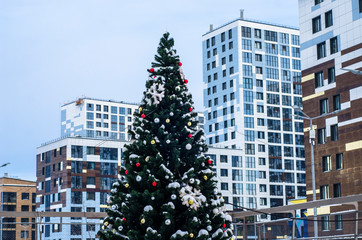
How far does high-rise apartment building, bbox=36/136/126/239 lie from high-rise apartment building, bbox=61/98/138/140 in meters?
43.1

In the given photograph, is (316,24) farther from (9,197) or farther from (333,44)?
(9,197)

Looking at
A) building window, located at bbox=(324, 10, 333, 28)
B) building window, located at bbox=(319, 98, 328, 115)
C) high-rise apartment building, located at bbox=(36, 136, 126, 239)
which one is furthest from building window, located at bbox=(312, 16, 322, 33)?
high-rise apartment building, located at bbox=(36, 136, 126, 239)

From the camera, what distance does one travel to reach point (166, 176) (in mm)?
17219

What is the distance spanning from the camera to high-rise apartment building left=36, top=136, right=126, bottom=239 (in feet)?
371

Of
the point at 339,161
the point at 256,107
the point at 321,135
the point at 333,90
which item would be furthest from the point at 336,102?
the point at 256,107

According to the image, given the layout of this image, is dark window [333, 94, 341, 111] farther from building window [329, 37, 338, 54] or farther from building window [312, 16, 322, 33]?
building window [312, 16, 322, 33]

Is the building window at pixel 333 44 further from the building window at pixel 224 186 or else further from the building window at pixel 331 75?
→ the building window at pixel 224 186

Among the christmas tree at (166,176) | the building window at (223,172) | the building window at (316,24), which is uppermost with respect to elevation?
the building window at (316,24)

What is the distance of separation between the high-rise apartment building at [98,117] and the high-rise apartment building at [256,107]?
4232 centimetres

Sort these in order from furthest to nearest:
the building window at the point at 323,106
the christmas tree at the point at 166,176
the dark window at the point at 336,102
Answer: the building window at the point at 323,106 < the dark window at the point at 336,102 < the christmas tree at the point at 166,176

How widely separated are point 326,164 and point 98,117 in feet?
354

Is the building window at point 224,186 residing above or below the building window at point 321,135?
below

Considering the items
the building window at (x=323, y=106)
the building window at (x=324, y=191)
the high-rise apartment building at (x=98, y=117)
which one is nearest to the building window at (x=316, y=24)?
the building window at (x=323, y=106)

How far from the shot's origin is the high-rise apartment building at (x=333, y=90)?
196ft
